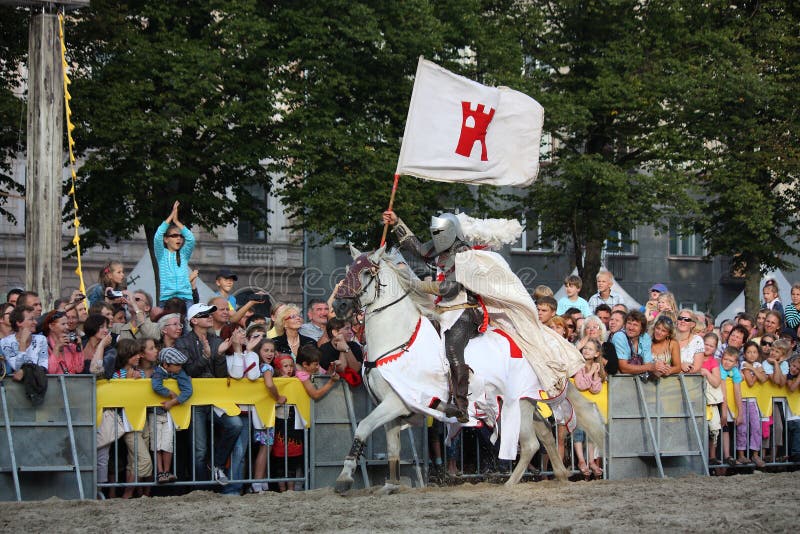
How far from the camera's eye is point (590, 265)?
2986cm

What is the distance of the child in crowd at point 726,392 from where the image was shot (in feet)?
49.6

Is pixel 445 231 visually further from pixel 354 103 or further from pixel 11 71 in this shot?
pixel 11 71

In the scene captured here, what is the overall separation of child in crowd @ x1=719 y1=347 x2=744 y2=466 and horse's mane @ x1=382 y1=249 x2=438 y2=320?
3.99 metres

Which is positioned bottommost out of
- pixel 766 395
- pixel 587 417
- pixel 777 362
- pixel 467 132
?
pixel 587 417

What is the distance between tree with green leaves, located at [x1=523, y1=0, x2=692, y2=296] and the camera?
1139 inches

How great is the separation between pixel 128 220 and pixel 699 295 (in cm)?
2222

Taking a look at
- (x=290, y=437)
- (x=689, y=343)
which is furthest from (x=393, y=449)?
(x=689, y=343)

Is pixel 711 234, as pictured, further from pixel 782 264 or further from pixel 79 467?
pixel 79 467

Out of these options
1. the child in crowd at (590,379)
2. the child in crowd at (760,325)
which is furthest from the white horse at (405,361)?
the child in crowd at (760,325)

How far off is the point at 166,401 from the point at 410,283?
98.3 inches

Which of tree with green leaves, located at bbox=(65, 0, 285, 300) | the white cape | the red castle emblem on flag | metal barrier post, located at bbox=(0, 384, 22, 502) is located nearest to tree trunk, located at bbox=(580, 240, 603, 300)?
tree with green leaves, located at bbox=(65, 0, 285, 300)

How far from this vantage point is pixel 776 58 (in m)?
30.2

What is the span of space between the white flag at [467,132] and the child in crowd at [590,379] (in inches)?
73.3

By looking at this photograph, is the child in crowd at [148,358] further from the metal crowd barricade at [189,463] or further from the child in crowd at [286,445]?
the child in crowd at [286,445]
